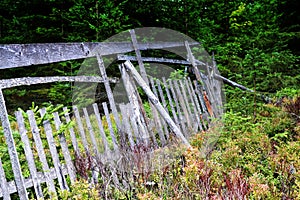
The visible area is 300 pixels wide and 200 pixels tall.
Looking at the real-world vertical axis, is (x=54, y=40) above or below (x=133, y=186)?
above

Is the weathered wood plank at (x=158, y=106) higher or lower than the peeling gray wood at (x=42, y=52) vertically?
lower

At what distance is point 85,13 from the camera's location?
772 cm

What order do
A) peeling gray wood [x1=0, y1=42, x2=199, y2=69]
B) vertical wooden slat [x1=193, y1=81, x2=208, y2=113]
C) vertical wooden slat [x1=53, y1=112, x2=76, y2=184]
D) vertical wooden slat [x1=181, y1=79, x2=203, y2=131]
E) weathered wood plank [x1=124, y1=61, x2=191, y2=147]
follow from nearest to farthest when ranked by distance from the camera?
peeling gray wood [x1=0, y1=42, x2=199, y2=69] < vertical wooden slat [x1=53, y1=112, x2=76, y2=184] < weathered wood plank [x1=124, y1=61, x2=191, y2=147] < vertical wooden slat [x1=181, y1=79, x2=203, y2=131] < vertical wooden slat [x1=193, y1=81, x2=208, y2=113]

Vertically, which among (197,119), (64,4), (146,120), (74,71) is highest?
(64,4)

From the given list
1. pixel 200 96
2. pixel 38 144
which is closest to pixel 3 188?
pixel 38 144

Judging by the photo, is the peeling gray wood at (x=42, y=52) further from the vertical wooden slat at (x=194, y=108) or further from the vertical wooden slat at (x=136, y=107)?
the vertical wooden slat at (x=194, y=108)

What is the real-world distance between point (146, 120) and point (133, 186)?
181 centimetres

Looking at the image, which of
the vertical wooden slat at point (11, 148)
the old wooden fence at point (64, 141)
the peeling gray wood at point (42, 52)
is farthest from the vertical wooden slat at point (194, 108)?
the vertical wooden slat at point (11, 148)

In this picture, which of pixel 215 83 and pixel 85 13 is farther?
pixel 215 83

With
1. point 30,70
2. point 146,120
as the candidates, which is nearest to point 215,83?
point 146,120

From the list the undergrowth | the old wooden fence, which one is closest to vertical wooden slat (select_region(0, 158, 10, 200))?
the old wooden fence

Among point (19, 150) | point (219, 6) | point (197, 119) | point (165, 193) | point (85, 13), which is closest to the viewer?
point (19, 150)

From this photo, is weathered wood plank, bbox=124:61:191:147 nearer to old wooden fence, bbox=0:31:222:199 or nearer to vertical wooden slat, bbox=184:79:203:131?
old wooden fence, bbox=0:31:222:199

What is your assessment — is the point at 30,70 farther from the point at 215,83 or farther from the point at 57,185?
the point at 57,185
